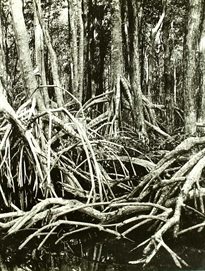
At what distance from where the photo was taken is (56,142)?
4492 millimetres

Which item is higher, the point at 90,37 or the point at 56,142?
the point at 90,37

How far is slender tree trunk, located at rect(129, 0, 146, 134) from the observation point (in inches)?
241

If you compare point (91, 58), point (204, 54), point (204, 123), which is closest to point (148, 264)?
point (204, 123)

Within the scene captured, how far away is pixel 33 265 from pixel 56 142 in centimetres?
148

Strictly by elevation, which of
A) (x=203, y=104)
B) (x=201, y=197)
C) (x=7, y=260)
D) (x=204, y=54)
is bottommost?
(x=7, y=260)

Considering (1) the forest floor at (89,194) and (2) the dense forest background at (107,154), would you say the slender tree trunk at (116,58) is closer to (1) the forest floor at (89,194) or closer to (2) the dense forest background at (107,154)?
(2) the dense forest background at (107,154)

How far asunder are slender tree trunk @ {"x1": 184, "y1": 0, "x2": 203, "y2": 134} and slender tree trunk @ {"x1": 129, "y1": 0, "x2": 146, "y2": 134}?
154 centimetres

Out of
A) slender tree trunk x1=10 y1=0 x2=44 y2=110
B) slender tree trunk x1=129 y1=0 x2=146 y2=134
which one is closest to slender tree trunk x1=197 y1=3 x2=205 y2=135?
slender tree trunk x1=129 y1=0 x2=146 y2=134

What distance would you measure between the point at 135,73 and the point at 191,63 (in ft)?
6.39

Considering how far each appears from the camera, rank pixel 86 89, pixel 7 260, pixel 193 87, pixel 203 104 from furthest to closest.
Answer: pixel 86 89, pixel 203 104, pixel 193 87, pixel 7 260

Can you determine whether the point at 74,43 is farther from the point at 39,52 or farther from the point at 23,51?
the point at 23,51

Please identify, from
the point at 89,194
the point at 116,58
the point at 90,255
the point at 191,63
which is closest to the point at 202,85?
the point at 191,63

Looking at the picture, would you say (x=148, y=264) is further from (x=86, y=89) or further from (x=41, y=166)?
(x=86, y=89)

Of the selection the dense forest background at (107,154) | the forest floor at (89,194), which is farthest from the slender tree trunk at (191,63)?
the forest floor at (89,194)
